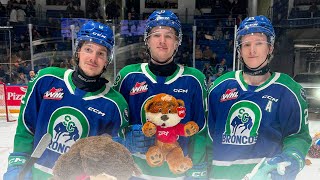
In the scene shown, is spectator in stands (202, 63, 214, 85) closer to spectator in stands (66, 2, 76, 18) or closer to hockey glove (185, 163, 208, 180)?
hockey glove (185, 163, 208, 180)

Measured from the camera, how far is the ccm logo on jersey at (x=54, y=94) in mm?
1511

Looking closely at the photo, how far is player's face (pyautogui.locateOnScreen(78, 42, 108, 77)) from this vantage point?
1509 mm

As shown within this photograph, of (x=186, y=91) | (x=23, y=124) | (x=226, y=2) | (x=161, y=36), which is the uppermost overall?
(x=226, y=2)

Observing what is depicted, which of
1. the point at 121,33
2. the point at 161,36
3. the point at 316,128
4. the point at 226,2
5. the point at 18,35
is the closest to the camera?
the point at 161,36

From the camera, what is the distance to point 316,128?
19.0 feet

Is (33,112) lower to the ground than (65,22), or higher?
lower

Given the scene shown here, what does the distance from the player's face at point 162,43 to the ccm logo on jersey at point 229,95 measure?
1.14ft

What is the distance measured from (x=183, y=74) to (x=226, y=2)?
11054 mm

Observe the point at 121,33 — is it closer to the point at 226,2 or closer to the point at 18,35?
the point at 18,35

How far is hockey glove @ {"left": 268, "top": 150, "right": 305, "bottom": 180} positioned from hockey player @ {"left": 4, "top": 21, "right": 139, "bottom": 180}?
2.17ft

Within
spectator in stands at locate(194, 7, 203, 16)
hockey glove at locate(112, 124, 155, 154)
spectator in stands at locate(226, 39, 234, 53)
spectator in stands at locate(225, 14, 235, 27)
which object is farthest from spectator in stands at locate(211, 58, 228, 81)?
hockey glove at locate(112, 124, 155, 154)

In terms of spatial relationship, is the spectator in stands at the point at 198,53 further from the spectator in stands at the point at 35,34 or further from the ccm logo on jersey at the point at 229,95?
the ccm logo on jersey at the point at 229,95

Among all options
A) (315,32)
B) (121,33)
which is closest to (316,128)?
(315,32)

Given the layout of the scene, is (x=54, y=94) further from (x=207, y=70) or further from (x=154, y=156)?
(x=207, y=70)
